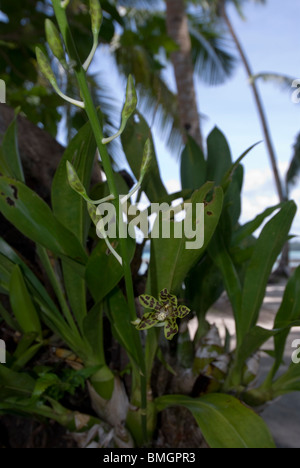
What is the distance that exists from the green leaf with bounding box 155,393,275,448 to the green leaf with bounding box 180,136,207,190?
338mm

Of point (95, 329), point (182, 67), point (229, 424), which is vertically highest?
point (182, 67)

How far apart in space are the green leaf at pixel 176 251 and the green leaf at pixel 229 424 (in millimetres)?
157

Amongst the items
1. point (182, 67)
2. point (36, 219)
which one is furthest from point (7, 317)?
point (182, 67)

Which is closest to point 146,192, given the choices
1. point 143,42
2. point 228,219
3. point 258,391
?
point 228,219

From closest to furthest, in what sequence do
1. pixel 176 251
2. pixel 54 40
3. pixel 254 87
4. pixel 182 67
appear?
pixel 54 40, pixel 176 251, pixel 182 67, pixel 254 87

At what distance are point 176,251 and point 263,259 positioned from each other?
0.17 m

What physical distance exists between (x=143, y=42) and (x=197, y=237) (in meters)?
1.74

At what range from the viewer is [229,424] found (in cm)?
47

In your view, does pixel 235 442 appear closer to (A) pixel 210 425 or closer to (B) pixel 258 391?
(A) pixel 210 425

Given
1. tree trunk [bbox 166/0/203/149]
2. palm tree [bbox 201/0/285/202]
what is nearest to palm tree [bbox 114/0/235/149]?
tree trunk [bbox 166/0/203/149]

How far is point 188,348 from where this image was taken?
0.63 meters

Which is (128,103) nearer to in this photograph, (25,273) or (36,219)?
(36,219)

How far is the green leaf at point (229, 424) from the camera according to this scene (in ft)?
1.48

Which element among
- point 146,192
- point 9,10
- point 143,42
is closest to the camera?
point 146,192
